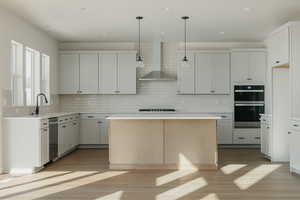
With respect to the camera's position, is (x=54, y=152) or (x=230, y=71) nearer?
(x=54, y=152)

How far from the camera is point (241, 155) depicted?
775cm

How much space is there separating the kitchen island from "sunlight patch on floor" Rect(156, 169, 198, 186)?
223 millimetres

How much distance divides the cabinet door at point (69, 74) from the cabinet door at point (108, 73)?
620 mm

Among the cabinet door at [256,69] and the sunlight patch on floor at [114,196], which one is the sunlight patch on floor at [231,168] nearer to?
the sunlight patch on floor at [114,196]

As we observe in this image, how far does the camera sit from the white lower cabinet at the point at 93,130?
895cm

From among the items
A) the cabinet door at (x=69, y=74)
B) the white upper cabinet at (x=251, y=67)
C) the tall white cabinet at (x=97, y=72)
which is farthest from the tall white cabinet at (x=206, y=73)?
the cabinet door at (x=69, y=74)

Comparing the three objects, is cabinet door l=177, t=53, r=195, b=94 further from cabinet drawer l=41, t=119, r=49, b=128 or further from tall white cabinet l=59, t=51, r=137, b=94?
cabinet drawer l=41, t=119, r=49, b=128

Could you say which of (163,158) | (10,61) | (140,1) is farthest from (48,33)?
(163,158)

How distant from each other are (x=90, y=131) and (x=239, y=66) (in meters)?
4.15

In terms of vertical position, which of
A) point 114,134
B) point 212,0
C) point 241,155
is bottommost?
point 241,155

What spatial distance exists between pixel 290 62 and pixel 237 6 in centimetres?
143

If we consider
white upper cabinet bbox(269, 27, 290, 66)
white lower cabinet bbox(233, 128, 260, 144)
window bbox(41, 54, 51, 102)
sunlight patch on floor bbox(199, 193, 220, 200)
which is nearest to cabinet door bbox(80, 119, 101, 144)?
window bbox(41, 54, 51, 102)

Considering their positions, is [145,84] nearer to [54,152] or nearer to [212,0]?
[54,152]

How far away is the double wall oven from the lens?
8.81m
